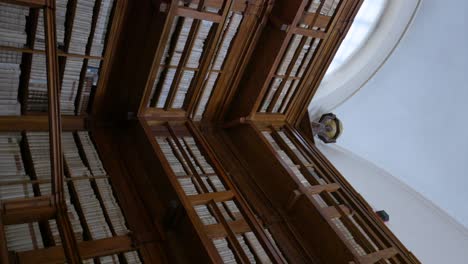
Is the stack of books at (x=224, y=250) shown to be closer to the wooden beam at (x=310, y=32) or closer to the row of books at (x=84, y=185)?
the row of books at (x=84, y=185)

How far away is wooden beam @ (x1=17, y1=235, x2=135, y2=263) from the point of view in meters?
2.93

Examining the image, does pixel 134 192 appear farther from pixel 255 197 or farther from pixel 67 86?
pixel 255 197

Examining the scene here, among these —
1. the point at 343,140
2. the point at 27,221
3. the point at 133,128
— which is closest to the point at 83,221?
the point at 27,221

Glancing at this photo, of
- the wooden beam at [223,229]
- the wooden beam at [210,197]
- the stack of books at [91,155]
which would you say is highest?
the stack of books at [91,155]

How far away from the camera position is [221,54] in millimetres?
4648

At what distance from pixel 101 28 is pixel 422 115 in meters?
5.82

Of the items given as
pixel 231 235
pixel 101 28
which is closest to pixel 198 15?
pixel 101 28

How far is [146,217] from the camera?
12.6 feet

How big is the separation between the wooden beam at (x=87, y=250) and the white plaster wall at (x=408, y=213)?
4408 millimetres

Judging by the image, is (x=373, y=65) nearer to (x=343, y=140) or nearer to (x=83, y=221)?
(x=343, y=140)

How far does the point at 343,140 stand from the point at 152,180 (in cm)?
422

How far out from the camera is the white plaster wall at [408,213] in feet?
23.8

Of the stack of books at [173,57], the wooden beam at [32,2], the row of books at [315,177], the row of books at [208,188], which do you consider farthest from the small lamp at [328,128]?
the wooden beam at [32,2]

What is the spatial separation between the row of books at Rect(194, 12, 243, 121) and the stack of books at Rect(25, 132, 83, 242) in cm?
177
